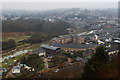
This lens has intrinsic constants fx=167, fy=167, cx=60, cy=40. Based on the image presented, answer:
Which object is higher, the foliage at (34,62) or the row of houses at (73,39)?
the row of houses at (73,39)

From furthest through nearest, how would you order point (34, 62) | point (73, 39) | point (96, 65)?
point (73, 39), point (34, 62), point (96, 65)

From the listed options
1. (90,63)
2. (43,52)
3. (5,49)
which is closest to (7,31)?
(5,49)

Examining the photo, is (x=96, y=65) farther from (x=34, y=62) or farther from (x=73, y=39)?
(x=73, y=39)

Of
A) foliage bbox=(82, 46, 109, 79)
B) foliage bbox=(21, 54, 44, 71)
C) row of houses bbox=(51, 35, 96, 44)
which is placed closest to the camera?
foliage bbox=(82, 46, 109, 79)

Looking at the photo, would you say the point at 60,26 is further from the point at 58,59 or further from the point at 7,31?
the point at 58,59

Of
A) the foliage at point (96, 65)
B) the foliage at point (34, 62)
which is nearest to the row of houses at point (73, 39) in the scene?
the foliage at point (34, 62)

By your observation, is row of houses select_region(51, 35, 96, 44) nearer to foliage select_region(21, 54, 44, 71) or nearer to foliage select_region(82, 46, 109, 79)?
foliage select_region(21, 54, 44, 71)

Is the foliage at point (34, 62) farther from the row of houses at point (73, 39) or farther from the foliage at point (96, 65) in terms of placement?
the row of houses at point (73, 39)

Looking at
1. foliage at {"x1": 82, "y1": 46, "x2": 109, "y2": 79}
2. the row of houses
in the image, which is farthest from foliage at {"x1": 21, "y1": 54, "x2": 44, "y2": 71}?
the row of houses

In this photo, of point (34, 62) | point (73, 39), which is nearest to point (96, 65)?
point (34, 62)

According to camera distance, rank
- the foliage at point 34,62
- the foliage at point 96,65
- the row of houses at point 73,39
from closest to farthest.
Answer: the foliage at point 96,65, the foliage at point 34,62, the row of houses at point 73,39

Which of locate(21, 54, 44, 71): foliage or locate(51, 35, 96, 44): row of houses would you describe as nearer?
locate(21, 54, 44, 71): foliage
